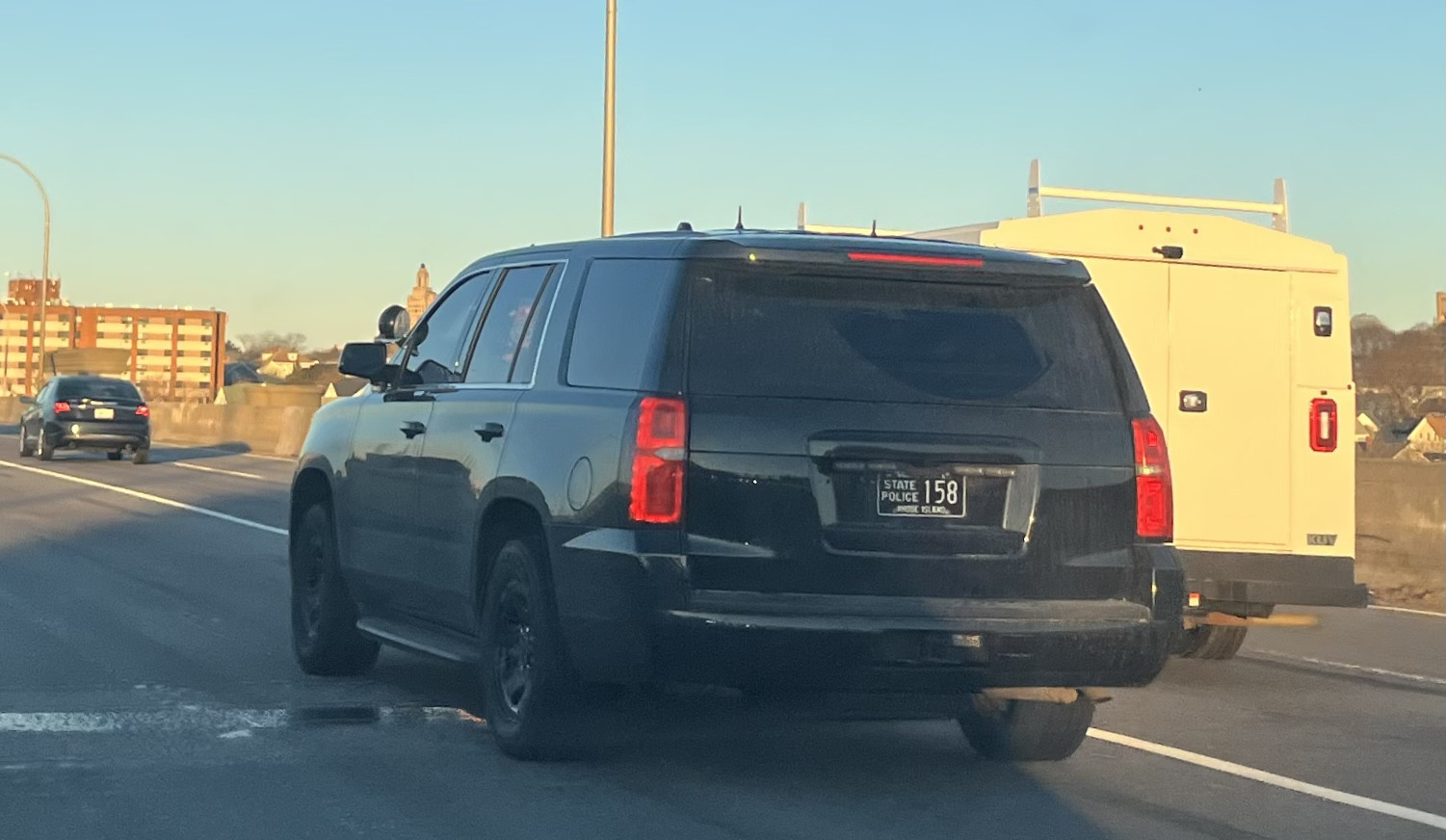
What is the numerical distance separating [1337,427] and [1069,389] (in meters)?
4.25

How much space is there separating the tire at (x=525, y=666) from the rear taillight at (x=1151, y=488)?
204cm

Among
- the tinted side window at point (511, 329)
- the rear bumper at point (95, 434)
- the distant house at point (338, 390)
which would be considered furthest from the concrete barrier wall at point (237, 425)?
the tinted side window at point (511, 329)

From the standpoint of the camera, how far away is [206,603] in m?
12.3

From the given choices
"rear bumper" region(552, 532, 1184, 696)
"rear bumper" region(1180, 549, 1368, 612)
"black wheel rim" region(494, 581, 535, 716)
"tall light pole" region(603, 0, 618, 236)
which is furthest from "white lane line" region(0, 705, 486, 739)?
"tall light pole" region(603, 0, 618, 236)

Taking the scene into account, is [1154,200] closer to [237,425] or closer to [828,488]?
[828,488]

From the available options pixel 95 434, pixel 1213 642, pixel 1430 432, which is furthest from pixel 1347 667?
pixel 1430 432

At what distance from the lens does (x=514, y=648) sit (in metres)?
7.20

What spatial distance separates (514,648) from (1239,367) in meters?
4.94

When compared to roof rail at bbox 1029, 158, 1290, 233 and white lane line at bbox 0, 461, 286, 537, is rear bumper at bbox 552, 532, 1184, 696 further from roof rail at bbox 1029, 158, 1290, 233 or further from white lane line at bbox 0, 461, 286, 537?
white lane line at bbox 0, 461, 286, 537

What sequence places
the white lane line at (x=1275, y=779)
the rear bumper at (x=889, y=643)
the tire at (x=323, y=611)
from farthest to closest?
the tire at (x=323, y=611) < the white lane line at (x=1275, y=779) < the rear bumper at (x=889, y=643)

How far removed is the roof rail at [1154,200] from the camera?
11.9m

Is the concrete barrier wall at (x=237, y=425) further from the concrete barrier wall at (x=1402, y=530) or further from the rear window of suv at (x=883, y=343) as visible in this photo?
the rear window of suv at (x=883, y=343)

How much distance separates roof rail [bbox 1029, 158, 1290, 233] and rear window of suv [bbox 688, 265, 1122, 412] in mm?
4963

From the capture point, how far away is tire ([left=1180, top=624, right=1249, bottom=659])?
1084cm
